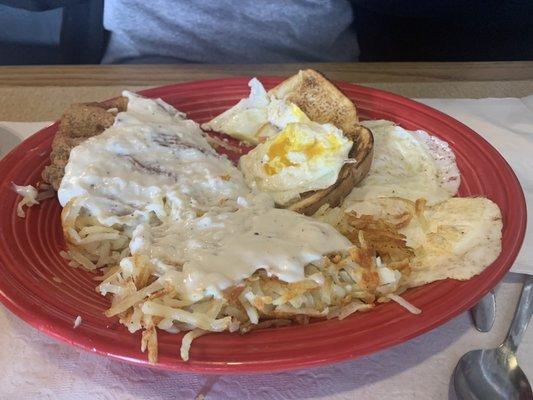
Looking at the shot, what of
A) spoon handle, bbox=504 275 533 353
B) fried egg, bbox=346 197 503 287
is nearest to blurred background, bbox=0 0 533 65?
fried egg, bbox=346 197 503 287

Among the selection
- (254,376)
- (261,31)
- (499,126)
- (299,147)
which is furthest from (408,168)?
(261,31)

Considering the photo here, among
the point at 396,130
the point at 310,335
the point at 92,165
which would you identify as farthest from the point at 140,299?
the point at 396,130

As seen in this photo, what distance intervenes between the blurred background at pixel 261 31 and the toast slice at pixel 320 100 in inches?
28.4

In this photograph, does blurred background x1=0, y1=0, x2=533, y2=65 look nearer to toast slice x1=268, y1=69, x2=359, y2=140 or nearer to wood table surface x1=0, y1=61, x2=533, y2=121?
wood table surface x1=0, y1=61, x2=533, y2=121

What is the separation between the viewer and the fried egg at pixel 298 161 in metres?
1.46

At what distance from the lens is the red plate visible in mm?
Result: 1001

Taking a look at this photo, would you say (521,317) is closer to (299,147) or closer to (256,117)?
(299,147)

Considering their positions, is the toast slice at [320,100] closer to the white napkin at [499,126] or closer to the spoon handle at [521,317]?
the white napkin at [499,126]

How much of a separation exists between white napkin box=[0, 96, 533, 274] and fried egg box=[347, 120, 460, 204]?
0.21 metres

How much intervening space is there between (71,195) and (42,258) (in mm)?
146

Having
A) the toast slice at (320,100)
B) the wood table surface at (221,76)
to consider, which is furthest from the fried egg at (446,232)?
the wood table surface at (221,76)

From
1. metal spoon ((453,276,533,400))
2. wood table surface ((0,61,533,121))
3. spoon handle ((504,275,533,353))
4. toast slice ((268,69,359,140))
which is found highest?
toast slice ((268,69,359,140))

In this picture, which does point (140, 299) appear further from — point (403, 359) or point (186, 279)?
point (403, 359)

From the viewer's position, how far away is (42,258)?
1.28m
